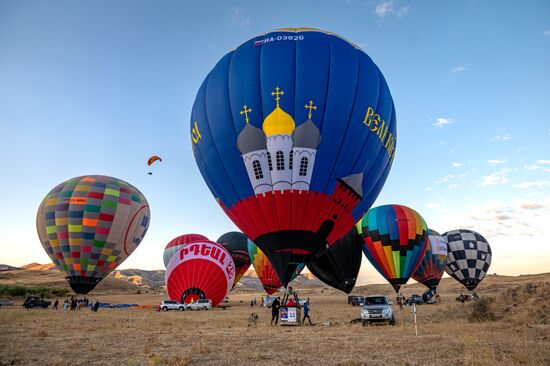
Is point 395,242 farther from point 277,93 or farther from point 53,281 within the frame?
point 53,281

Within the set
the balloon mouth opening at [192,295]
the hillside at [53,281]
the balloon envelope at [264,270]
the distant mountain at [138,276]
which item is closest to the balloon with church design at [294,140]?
the balloon mouth opening at [192,295]

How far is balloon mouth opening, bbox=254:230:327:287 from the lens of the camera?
48.1ft

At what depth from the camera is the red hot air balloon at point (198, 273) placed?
2773 cm

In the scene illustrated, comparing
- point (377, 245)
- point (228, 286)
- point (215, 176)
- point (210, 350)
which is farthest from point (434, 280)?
point (210, 350)

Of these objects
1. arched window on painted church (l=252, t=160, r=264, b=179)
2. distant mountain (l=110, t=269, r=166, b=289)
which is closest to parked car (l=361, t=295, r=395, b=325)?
arched window on painted church (l=252, t=160, r=264, b=179)

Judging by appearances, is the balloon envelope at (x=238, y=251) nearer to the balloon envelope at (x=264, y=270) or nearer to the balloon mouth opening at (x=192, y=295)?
the balloon envelope at (x=264, y=270)

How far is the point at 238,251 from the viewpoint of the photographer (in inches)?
2025

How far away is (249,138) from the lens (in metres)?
14.9

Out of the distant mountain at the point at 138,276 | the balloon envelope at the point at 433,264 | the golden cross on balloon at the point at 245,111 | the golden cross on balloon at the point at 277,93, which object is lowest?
the distant mountain at the point at 138,276

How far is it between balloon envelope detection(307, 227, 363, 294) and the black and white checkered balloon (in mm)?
18736

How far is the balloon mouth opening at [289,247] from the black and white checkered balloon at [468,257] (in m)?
37.6

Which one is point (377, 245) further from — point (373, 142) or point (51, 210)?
point (51, 210)

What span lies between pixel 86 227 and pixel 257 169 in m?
22.1

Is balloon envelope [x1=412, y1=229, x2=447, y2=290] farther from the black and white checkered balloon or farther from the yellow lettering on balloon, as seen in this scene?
the yellow lettering on balloon
